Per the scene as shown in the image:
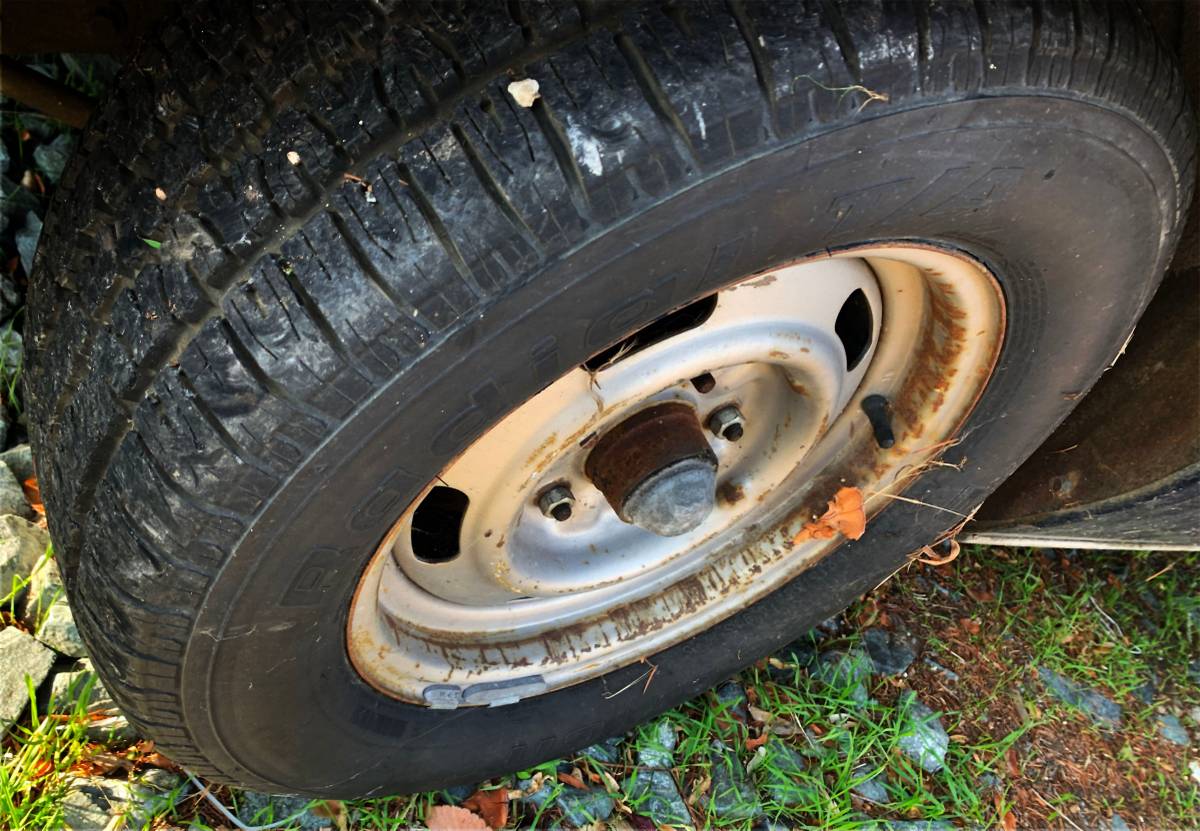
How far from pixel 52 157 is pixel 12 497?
0.86 meters

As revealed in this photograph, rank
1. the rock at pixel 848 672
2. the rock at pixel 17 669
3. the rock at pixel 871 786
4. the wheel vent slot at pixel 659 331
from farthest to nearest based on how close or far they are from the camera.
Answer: the rock at pixel 848 672 < the rock at pixel 871 786 < the rock at pixel 17 669 < the wheel vent slot at pixel 659 331

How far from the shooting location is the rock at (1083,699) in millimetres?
2092

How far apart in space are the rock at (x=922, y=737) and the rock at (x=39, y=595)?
5.29 feet

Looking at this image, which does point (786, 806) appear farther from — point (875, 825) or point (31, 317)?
point (31, 317)

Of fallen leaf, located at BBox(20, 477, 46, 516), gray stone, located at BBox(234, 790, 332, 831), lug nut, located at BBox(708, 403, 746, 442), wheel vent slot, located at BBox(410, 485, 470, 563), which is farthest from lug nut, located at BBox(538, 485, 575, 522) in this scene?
fallen leaf, located at BBox(20, 477, 46, 516)

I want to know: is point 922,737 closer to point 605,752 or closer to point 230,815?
point 605,752

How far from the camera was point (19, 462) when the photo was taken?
1.98 metres

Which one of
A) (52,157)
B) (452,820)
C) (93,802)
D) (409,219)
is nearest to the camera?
(409,219)

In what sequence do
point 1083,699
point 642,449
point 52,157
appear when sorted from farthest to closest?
1. point 52,157
2. point 1083,699
3. point 642,449

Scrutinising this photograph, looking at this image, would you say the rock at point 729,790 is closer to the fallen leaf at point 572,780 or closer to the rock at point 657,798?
the rock at point 657,798

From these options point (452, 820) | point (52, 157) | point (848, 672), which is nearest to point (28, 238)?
point (52, 157)

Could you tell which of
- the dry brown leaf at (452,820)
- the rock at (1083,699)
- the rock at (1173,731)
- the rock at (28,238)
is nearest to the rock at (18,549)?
the rock at (28,238)

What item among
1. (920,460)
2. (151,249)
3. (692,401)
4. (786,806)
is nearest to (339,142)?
Answer: (151,249)

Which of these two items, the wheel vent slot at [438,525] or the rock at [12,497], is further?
the rock at [12,497]
